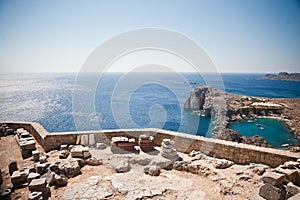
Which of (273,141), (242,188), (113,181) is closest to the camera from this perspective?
(242,188)

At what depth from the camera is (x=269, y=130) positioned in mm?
46781

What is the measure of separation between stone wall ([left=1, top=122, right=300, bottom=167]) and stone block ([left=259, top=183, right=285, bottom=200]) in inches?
85.0

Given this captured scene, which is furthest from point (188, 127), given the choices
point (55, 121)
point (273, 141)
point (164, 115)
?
point (55, 121)

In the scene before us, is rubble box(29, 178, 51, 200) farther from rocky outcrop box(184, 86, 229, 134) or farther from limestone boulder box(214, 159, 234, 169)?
rocky outcrop box(184, 86, 229, 134)

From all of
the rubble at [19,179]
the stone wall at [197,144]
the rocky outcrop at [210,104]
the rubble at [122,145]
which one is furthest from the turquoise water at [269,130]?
the rubble at [19,179]

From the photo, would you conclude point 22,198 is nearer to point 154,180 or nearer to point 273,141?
point 154,180

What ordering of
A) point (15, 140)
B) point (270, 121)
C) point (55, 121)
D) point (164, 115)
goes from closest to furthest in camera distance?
1. point (15, 140)
2. point (55, 121)
3. point (270, 121)
4. point (164, 115)

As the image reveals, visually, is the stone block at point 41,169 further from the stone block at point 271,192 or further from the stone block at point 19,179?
the stone block at point 271,192

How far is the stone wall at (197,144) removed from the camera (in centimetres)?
703

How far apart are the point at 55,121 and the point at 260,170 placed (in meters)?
44.9

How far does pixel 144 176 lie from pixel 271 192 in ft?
12.6

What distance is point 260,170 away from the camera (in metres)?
6.52

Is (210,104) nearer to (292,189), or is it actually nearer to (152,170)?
(152,170)

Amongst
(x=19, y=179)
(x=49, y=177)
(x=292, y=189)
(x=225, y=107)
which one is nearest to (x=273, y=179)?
(x=292, y=189)
